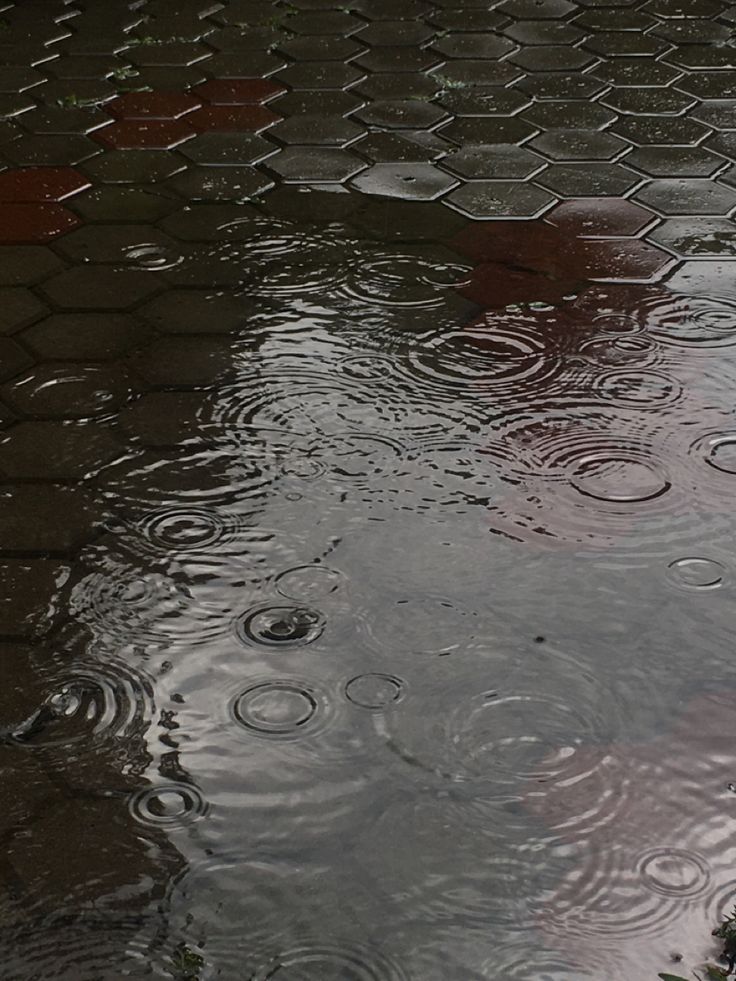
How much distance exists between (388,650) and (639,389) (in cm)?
123

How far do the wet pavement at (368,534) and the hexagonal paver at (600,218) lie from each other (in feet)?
0.08

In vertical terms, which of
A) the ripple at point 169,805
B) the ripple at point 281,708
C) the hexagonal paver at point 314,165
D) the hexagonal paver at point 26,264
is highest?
the hexagonal paver at point 26,264

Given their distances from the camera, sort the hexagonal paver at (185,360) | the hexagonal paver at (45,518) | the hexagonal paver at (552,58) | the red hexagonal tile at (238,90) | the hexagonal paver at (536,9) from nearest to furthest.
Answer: the hexagonal paver at (45,518), the hexagonal paver at (185,360), the red hexagonal tile at (238,90), the hexagonal paver at (552,58), the hexagonal paver at (536,9)

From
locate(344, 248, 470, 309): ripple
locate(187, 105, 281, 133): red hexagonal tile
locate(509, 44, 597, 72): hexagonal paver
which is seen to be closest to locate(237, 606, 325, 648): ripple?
locate(344, 248, 470, 309): ripple

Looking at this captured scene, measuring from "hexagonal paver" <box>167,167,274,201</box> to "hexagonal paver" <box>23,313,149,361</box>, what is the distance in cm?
93

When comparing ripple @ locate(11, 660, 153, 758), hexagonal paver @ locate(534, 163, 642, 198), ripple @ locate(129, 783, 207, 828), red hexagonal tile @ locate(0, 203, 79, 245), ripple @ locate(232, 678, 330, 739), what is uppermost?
red hexagonal tile @ locate(0, 203, 79, 245)

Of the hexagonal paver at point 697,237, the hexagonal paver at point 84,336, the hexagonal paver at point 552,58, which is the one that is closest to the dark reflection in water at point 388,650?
the hexagonal paver at point 84,336

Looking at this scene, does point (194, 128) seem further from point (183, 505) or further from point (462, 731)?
point (462, 731)

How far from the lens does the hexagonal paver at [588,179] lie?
4629mm

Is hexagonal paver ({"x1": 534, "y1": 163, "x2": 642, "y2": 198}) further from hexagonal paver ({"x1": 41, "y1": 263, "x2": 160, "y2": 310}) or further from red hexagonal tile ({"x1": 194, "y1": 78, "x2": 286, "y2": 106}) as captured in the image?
hexagonal paver ({"x1": 41, "y1": 263, "x2": 160, "y2": 310})

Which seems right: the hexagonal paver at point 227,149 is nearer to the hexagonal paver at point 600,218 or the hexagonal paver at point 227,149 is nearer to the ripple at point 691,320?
the hexagonal paver at point 600,218

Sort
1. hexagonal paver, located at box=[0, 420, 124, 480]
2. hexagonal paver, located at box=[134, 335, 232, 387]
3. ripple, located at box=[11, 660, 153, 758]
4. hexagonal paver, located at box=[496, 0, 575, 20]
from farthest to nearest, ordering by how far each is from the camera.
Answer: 1. hexagonal paver, located at box=[496, 0, 575, 20]
2. hexagonal paver, located at box=[134, 335, 232, 387]
3. hexagonal paver, located at box=[0, 420, 124, 480]
4. ripple, located at box=[11, 660, 153, 758]

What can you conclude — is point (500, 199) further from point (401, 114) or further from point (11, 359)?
point (11, 359)

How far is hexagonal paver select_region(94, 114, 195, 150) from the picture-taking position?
507 cm
